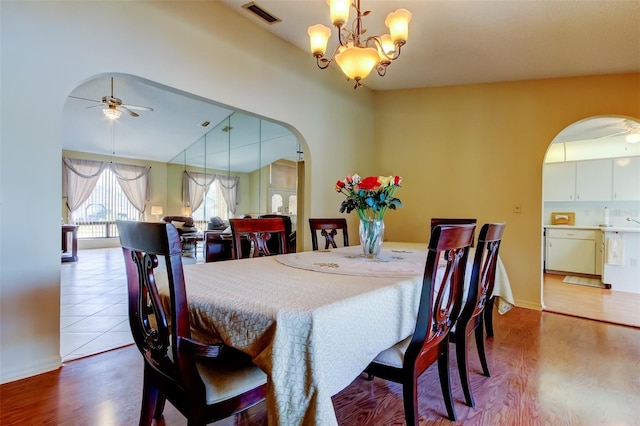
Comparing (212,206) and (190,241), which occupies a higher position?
(212,206)

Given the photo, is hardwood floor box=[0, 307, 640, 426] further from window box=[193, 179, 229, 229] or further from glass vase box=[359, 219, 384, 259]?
window box=[193, 179, 229, 229]

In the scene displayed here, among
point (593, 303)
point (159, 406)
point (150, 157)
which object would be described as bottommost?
point (593, 303)

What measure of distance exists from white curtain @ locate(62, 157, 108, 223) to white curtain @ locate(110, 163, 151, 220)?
0.51 metres

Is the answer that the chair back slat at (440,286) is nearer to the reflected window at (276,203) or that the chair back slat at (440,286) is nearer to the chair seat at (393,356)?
the chair seat at (393,356)

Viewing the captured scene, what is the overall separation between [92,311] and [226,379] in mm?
2997

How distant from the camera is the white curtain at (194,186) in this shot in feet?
34.0

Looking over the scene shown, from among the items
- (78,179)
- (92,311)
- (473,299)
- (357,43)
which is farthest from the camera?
(78,179)

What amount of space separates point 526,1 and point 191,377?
126 inches

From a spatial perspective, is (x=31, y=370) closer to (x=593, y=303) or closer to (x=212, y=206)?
(x=593, y=303)

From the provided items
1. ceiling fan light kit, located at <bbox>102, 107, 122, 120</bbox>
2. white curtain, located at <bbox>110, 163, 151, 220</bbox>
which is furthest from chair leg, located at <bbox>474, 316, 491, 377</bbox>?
white curtain, located at <bbox>110, 163, 151, 220</bbox>

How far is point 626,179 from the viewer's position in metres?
5.01

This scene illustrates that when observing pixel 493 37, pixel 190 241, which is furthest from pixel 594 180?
pixel 190 241

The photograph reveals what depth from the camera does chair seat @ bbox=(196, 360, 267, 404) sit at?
1.02m

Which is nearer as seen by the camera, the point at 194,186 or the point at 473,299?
the point at 473,299
